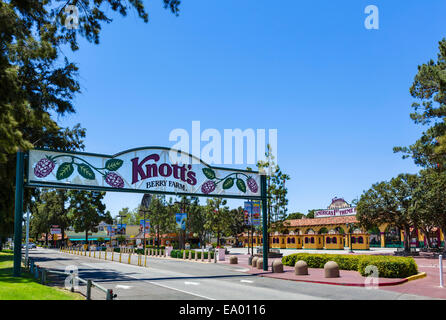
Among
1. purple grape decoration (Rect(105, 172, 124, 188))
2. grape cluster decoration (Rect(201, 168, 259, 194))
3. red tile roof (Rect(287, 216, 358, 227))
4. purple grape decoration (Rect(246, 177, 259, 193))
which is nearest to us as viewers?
purple grape decoration (Rect(105, 172, 124, 188))

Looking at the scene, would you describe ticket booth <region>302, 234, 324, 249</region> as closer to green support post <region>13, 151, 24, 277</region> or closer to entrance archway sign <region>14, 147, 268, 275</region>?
entrance archway sign <region>14, 147, 268, 275</region>

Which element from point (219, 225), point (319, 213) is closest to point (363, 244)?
point (319, 213)

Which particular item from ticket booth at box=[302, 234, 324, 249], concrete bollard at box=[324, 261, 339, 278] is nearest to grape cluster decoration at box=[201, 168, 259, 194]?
concrete bollard at box=[324, 261, 339, 278]

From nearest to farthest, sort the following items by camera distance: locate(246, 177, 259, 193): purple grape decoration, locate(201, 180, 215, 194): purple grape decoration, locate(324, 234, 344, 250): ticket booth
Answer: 1. locate(201, 180, 215, 194): purple grape decoration
2. locate(246, 177, 259, 193): purple grape decoration
3. locate(324, 234, 344, 250): ticket booth

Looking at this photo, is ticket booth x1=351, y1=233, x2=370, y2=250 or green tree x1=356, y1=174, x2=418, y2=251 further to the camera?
ticket booth x1=351, y1=233, x2=370, y2=250

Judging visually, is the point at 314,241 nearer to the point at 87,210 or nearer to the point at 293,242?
the point at 293,242

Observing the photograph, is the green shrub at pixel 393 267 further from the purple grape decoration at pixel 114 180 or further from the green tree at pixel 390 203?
the green tree at pixel 390 203

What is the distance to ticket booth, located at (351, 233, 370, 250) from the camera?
6266 cm

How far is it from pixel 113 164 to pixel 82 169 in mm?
1714

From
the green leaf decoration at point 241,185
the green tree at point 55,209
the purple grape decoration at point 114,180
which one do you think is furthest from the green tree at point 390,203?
the green tree at point 55,209

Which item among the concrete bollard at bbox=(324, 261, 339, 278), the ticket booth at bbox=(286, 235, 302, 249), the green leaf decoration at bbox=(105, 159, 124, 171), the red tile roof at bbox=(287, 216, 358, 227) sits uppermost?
the green leaf decoration at bbox=(105, 159, 124, 171)

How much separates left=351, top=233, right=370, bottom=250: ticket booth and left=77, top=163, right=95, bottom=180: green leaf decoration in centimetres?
5332

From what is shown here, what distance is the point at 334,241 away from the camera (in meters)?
67.3

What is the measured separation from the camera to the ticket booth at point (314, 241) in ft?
225
